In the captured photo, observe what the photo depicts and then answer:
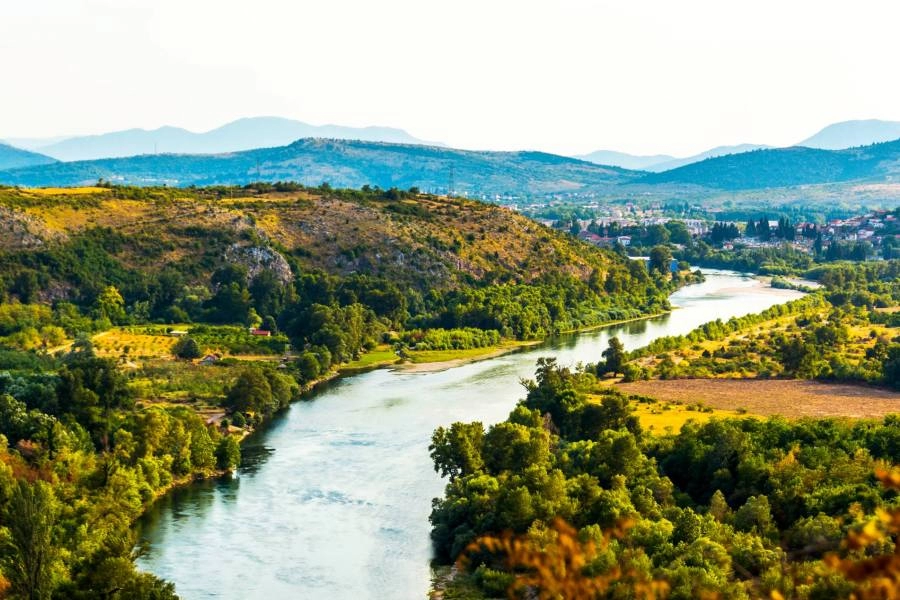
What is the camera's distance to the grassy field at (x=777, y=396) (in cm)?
4634

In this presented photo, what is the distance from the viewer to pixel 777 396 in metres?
49.9

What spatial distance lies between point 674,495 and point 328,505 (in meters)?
11.2

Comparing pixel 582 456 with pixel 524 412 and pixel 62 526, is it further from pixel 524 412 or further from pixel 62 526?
pixel 62 526

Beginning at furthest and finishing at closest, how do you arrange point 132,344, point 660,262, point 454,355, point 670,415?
point 660,262
point 454,355
point 132,344
point 670,415

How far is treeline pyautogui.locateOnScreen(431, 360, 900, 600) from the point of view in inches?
987

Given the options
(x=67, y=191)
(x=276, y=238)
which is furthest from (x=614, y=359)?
(x=67, y=191)

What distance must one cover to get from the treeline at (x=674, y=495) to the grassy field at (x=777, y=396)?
8057 millimetres

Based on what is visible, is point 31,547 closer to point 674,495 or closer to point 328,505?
point 328,505

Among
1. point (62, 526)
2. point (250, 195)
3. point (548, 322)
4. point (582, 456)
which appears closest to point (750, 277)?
point (548, 322)

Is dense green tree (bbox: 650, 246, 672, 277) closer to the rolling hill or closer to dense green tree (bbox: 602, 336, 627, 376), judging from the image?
the rolling hill

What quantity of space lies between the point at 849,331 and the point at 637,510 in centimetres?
4300

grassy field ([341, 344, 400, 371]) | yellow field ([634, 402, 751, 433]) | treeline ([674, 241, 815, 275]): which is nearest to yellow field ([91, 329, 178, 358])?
grassy field ([341, 344, 400, 371])

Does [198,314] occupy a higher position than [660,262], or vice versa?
[660,262]

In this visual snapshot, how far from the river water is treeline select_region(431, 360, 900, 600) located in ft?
5.91
